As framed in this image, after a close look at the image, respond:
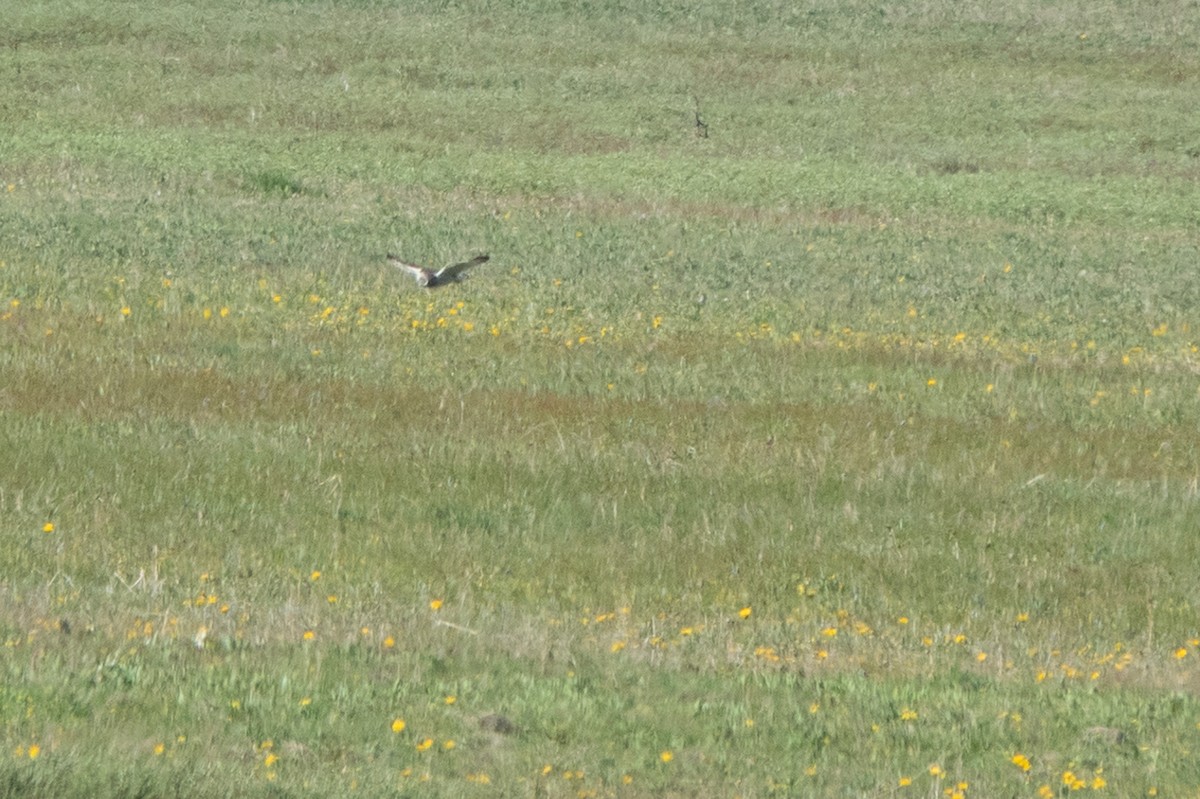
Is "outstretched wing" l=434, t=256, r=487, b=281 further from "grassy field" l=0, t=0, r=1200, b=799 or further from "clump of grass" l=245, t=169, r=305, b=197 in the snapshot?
"clump of grass" l=245, t=169, r=305, b=197

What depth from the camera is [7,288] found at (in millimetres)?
14828

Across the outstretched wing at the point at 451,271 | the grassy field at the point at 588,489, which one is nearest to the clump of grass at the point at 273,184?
the grassy field at the point at 588,489

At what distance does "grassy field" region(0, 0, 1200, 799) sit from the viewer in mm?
5648

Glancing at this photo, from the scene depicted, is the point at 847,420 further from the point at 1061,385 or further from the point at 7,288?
the point at 7,288

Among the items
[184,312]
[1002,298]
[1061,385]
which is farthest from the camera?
[1002,298]

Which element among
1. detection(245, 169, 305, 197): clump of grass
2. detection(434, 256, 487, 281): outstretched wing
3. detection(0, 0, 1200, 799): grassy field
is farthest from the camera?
detection(245, 169, 305, 197): clump of grass

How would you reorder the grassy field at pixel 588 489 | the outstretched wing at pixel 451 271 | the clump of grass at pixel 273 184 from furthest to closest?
the clump of grass at pixel 273 184 < the outstretched wing at pixel 451 271 < the grassy field at pixel 588 489

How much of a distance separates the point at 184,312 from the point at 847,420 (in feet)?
19.0

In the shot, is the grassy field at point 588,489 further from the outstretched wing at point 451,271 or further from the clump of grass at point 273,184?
the outstretched wing at point 451,271

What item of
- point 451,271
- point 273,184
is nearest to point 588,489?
point 451,271

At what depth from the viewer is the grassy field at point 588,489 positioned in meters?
5.65

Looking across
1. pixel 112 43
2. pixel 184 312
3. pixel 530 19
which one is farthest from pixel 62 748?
pixel 530 19

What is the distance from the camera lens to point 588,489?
992cm

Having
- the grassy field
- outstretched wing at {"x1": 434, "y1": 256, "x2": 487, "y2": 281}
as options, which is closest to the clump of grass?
the grassy field
